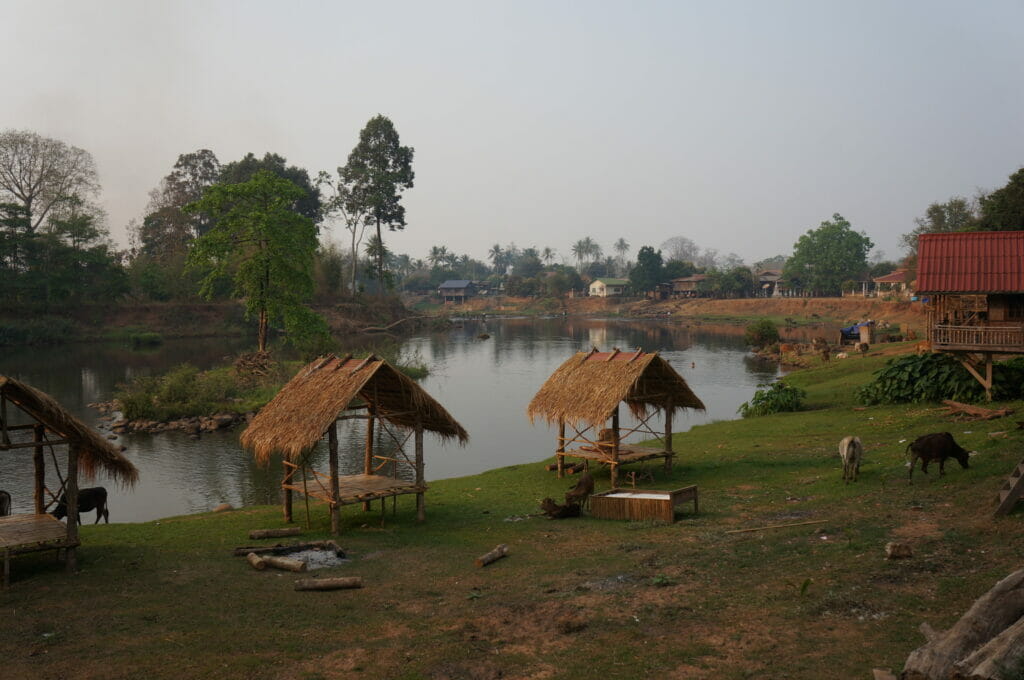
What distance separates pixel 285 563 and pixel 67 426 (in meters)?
4.13

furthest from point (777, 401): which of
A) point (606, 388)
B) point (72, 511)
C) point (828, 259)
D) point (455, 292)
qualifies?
point (455, 292)

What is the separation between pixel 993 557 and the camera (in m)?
10.2

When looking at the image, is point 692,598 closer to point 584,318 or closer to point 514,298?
point 584,318

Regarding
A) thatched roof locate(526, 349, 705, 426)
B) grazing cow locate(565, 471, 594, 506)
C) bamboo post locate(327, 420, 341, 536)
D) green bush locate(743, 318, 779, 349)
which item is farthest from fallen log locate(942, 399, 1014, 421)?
green bush locate(743, 318, 779, 349)

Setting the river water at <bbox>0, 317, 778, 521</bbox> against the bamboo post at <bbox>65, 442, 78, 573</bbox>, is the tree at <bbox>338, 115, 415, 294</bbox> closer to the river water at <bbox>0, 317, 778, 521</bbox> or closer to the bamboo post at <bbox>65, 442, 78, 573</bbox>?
the river water at <bbox>0, 317, 778, 521</bbox>

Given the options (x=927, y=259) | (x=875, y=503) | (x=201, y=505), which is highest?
(x=927, y=259)

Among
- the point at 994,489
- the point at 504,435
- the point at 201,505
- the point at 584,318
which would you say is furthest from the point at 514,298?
the point at 994,489

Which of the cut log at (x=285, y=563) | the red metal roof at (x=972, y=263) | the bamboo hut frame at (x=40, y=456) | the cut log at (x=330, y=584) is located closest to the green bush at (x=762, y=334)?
the red metal roof at (x=972, y=263)

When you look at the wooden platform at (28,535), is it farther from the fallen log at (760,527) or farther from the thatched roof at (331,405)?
the fallen log at (760,527)

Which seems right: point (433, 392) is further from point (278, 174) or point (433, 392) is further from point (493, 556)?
point (278, 174)

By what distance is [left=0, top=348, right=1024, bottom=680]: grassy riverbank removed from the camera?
345 inches

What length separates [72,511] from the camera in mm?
12828

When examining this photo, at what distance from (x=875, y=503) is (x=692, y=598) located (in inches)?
244

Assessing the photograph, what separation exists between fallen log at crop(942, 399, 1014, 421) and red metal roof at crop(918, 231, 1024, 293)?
397cm
